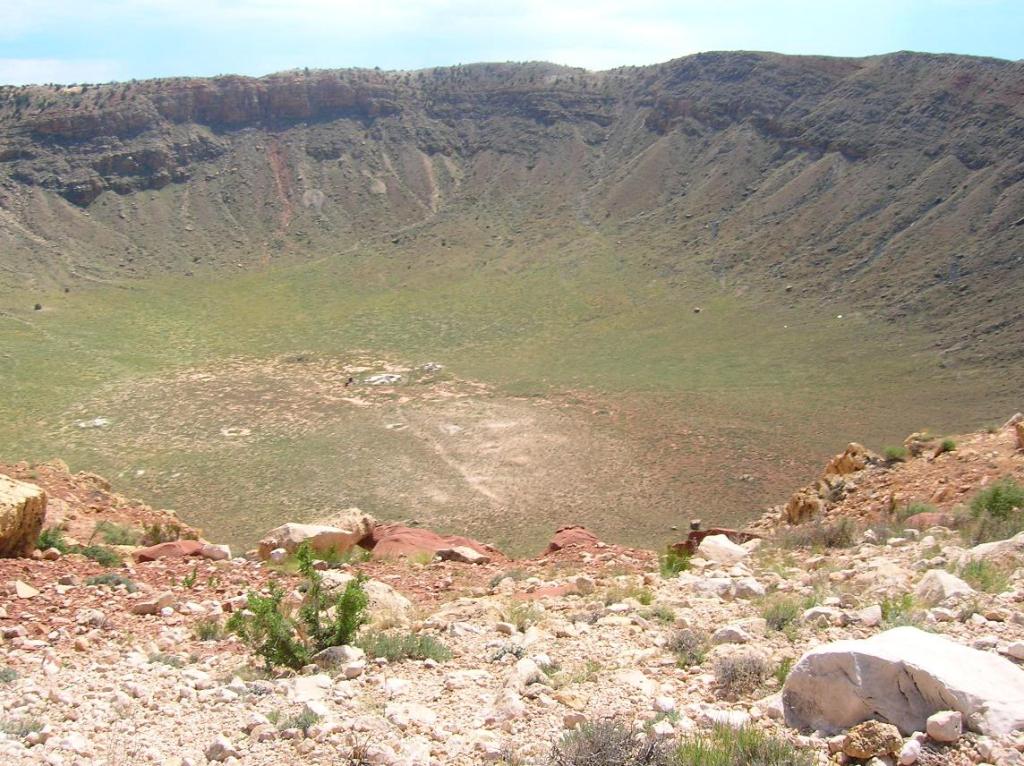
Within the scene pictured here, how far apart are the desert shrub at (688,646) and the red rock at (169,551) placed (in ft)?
25.7

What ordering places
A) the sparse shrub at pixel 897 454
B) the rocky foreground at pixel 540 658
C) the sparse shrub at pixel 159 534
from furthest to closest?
the sparse shrub at pixel 897 454 < the sparse shrub at pixel 159 534 < the rocky foreground at pixel 540 658

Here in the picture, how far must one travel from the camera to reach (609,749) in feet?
16.3

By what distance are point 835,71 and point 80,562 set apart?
245 ft

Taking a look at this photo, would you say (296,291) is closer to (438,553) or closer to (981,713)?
(438,553)

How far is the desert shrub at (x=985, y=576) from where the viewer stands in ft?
25.2

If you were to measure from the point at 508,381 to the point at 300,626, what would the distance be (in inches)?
1373

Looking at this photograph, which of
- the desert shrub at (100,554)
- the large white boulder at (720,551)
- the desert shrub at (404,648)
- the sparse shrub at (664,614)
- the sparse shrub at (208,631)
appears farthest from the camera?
the large white boulder at (720,551)

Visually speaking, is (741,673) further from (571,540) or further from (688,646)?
(571,540)

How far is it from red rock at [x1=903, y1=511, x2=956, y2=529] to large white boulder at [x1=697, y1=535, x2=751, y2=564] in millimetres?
2234

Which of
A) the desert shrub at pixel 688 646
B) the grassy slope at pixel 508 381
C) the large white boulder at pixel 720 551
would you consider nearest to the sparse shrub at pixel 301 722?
the desert shrub at pixel 688 646

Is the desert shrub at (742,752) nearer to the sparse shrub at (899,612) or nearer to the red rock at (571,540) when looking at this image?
the sparse shrub at (899,612)

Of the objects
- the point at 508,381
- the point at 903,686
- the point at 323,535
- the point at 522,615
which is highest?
the point at 903,686

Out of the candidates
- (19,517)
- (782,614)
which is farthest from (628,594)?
(19,517)

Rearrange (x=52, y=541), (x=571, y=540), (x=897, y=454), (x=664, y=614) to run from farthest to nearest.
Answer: (x=897, y=454) → (x=571, y=540) → (x=52, y=541) → (x=664, y=614)
